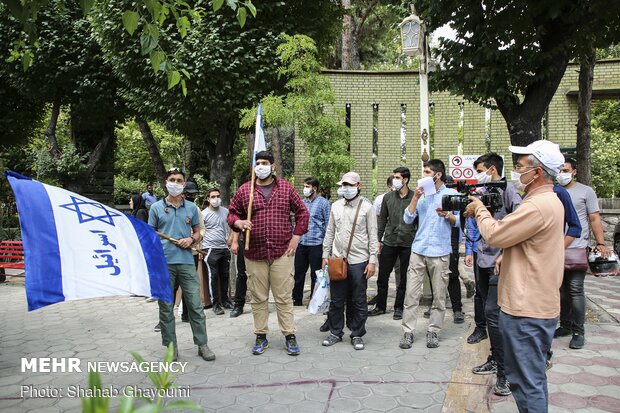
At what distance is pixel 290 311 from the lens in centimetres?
538

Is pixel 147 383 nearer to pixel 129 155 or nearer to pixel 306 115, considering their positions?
pixel 306 115

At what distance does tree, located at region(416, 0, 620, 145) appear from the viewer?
666 centimetres

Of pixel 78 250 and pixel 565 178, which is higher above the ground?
pixel 565 178

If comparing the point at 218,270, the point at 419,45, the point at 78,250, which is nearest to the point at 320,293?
the point at 218,270

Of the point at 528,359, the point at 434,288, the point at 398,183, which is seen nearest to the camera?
the point at 528,359

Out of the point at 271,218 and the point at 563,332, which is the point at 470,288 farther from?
the point at 271,218

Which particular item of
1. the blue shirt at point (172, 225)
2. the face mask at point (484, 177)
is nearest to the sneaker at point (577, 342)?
the face mask at point (484, 177)

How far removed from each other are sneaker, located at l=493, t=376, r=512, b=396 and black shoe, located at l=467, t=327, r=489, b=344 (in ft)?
4.54

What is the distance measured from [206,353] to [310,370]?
3.83ft

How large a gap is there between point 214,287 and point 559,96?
11408 mm

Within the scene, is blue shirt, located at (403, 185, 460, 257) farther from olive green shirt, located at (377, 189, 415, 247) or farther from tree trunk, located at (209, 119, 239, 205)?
tree trunk, located at (209, 119, 239, 205)

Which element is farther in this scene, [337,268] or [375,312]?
[375,312]

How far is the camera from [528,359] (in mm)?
3014

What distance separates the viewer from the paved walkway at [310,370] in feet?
13.1
